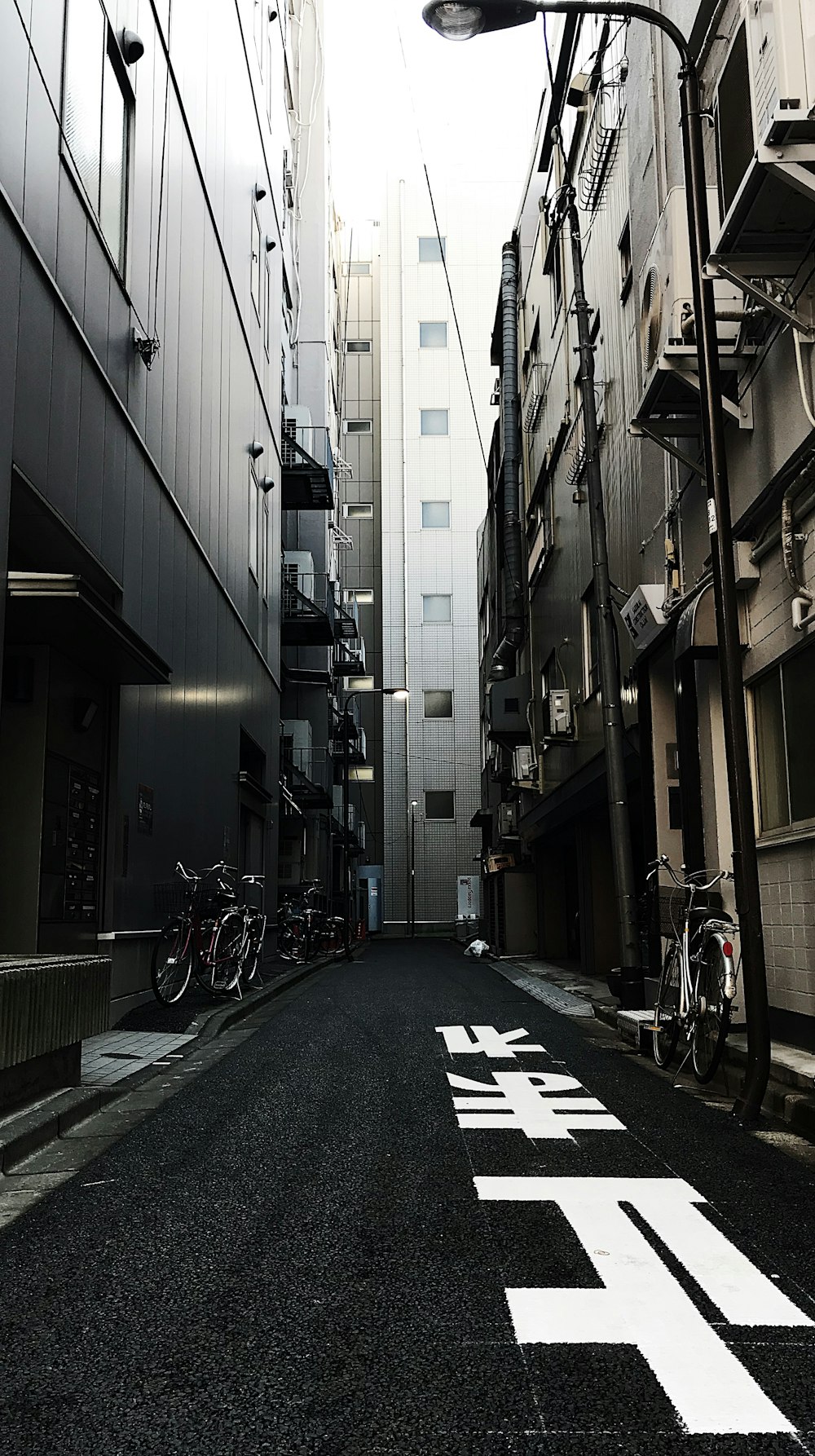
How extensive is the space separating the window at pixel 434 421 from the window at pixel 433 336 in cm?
310

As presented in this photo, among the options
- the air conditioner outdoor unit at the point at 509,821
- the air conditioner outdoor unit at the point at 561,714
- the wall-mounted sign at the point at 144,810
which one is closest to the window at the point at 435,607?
the air conditioner outdoor unit at the point at 509,821

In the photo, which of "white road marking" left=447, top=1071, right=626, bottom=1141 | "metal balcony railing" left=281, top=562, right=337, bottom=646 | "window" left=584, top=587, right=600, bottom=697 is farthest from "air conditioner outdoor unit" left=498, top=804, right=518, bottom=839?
"white road marking" left=447, top=1071, right=626, bottom=1141

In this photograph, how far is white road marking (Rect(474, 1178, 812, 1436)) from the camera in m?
2.42

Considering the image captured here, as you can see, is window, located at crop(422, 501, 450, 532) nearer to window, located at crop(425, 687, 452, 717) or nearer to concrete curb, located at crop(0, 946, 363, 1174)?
window, located at crop(425, 687, 452, 717)

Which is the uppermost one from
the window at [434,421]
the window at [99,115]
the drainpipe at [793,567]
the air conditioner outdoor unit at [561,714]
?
the window at [434,421]

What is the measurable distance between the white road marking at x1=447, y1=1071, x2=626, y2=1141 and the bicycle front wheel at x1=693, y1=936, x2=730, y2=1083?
76cm

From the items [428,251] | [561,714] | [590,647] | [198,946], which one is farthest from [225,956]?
[428,251]

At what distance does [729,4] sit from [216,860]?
11.3 metres

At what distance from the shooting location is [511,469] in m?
26.0

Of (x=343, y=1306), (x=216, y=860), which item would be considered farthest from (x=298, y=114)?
(x=343, y=1306)

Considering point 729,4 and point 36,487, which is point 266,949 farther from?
point 729,4

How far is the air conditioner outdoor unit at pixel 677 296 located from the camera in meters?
8.25

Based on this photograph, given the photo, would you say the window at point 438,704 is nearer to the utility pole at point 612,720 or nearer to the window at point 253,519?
the window at point 253,519

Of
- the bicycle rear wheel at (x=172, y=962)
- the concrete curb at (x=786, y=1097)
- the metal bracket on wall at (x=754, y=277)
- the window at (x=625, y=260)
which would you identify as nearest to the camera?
the concrete curb at (x=786, y=1097)
